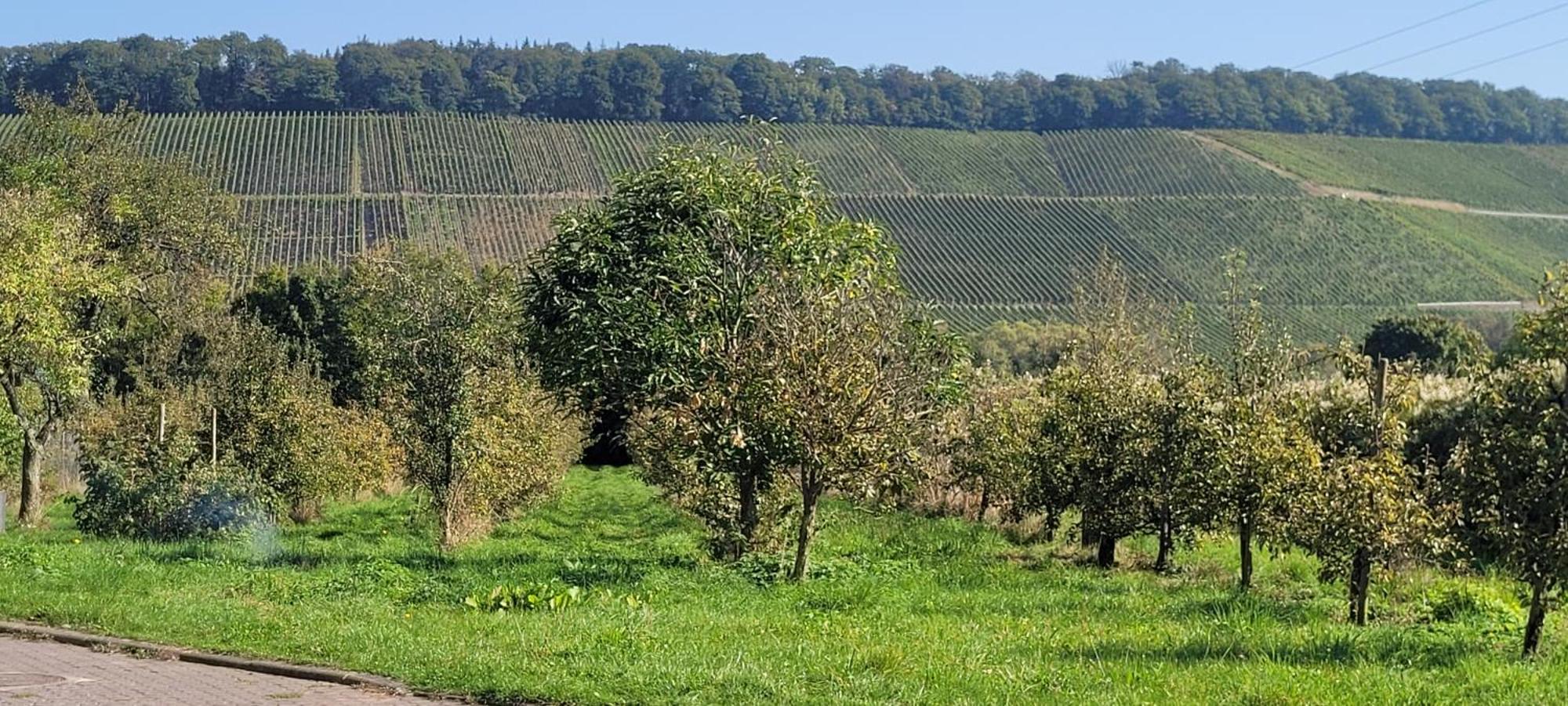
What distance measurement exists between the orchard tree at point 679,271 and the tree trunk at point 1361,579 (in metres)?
7.59

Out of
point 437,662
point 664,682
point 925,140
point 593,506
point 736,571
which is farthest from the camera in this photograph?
point 925,140

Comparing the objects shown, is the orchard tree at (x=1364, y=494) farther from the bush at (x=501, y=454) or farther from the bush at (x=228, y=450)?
the bush at (x=228, y=450)

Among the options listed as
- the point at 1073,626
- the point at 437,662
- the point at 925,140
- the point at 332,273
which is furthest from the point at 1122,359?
the point at 925,140

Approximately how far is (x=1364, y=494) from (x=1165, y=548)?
757 cm

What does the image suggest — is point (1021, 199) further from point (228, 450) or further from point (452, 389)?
point (452, 389)

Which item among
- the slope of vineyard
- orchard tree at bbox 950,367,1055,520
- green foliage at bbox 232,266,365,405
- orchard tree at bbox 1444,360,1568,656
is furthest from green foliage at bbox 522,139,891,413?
the slope of vineyard

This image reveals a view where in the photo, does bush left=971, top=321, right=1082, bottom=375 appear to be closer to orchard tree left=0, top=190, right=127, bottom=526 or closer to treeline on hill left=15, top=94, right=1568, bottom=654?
treeline on hill left=15, top=94, right=1568, bottom=654

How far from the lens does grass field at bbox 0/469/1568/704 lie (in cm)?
1020

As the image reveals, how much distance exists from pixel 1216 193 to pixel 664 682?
11095 cm

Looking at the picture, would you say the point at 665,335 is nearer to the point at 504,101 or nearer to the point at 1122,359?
the point at 1122,359

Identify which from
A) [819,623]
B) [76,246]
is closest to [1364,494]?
[819,623]

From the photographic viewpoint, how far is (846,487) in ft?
60.9

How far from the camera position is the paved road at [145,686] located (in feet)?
35.3

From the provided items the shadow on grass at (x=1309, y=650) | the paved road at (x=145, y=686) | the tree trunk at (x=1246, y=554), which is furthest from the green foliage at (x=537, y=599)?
the tree trunk at (x=1246, y=554)
